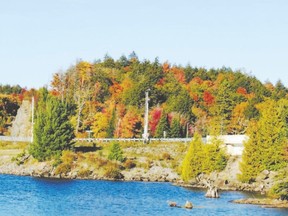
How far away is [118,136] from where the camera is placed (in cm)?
11788

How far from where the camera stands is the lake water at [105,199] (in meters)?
56.3

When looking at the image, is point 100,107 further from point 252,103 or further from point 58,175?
point 58,175

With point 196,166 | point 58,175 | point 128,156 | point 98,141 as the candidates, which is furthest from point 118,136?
point 196,166

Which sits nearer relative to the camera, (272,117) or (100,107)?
(272,117)

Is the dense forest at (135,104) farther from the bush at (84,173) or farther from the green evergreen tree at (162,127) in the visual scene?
the bush at (84,173)

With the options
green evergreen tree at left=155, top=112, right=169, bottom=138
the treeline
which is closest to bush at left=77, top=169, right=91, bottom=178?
green evergreen tree at left=155, top=112, right=169, bottom=138

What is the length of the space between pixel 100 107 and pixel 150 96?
409 inches

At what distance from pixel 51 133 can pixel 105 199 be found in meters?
34.0

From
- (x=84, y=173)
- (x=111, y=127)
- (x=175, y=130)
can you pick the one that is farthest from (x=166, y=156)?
(x=111, y=127)

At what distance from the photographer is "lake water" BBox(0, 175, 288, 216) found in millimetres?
56281

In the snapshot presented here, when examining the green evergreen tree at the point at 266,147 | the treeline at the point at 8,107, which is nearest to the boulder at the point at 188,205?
the green evergreen tree at the point at 266,147

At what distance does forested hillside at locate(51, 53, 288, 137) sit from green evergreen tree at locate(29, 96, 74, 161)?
2011cm

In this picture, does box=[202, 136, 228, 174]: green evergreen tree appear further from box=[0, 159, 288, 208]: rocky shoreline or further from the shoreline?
the shoreline

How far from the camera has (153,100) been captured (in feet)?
429
